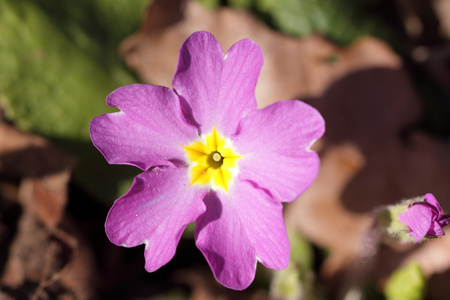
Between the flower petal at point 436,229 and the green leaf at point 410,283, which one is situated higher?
the flower petal at point 436,229

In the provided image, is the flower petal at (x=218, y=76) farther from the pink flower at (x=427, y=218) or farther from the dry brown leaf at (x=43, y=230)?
the dry brown leaf at (x=43, y=230)

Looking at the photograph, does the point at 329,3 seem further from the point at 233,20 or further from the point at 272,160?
the point at 272,160

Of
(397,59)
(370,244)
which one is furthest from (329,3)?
(370,244)

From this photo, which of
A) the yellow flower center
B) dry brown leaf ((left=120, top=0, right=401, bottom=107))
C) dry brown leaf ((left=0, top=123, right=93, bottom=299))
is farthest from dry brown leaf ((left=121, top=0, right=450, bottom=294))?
the yellow flower center

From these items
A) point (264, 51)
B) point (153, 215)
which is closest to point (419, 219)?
point (153, 215)

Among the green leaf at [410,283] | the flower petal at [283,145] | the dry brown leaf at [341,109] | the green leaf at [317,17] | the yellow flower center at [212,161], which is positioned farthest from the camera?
the green leaf at [317,17]

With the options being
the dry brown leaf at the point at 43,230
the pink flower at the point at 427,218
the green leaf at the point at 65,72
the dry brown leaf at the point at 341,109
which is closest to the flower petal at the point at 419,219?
the pink flower at the point at 427,218

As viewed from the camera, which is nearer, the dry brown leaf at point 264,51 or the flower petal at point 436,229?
the flower petal at point 436,229

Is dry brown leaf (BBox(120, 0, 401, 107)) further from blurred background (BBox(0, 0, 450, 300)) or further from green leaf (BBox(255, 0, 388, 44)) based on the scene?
green leaf (BBox(255, 0, 388, 44))
